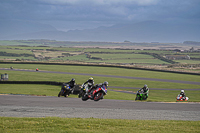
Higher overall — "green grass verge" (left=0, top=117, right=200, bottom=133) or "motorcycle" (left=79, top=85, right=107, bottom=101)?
"motorcycle" (left=79, top=85, right=107, bottom=101)

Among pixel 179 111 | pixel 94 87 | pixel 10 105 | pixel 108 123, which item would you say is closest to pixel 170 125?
pixel 108 123

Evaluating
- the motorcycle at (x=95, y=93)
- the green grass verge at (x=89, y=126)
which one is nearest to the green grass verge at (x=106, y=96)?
the motorcycle at (x=95, y=93)

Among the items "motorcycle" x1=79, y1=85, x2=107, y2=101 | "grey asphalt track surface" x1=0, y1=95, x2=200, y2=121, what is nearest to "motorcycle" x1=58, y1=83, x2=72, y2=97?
"motorcycle" x1=79, y1=85, x2=107, y2=101

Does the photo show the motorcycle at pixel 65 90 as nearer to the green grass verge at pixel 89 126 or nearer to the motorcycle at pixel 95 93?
the motorcycle at pixel 95 93

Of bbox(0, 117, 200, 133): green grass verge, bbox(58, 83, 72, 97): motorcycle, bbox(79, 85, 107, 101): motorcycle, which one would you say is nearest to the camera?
bbox(0, 117, 200, 133): green grass verge

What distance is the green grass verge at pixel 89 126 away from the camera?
13656 mm

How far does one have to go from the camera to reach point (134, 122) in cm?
1582

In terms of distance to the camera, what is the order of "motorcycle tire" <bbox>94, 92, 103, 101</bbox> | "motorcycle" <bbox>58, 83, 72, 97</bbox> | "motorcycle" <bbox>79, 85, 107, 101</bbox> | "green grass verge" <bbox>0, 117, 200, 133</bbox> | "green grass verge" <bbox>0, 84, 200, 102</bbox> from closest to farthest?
"green grass verge" <bbox>0, 117, 200, 133</bbox>, "motorcycle" <bbox>79, 85, 107, 101</bbox>, "motorcycle tire" <bbox>94, 92, 103, 101</bbox>, "motorcycle" <bbox>58, 83, 72, 97</bbox>, "green grass verge" <bbox>0, 84, 200, 102</bbox>

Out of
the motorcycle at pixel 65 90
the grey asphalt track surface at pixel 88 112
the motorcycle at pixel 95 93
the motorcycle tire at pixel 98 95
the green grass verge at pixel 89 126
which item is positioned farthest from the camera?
the motorcycle at pixel 65 90

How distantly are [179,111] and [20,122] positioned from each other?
40.3 ft

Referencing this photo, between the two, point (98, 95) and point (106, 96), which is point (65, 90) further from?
point (106, 96)

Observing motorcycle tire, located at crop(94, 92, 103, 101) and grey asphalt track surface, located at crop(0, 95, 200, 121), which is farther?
motorcycle tire, located at crop(94, 92, 103, 101)

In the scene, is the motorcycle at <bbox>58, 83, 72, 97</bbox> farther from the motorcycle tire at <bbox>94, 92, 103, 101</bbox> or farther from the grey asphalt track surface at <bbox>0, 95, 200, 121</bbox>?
the grey asphalt track surface at <bbox>0, 95, 200, 121</bbox>

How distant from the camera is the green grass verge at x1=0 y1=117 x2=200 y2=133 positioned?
44.8 ft
